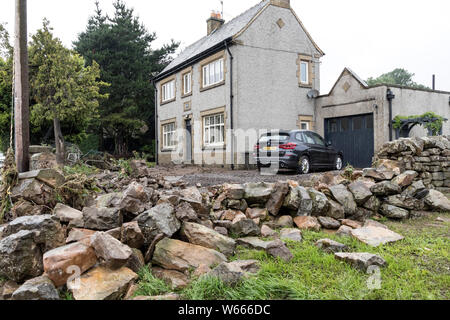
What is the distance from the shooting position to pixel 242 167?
17.3m

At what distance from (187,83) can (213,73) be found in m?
3.70

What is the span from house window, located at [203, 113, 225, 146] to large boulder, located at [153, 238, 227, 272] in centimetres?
1487

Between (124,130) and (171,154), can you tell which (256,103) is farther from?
(124,130)

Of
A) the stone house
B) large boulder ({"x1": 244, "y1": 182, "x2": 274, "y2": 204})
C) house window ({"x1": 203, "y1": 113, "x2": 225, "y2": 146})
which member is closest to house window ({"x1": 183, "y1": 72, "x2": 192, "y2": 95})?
the stone house

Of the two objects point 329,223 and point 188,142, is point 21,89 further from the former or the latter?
point 188,142

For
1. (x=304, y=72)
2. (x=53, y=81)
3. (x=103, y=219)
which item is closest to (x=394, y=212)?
(x=103, y=219)

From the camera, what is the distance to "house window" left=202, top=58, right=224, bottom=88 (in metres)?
18.7

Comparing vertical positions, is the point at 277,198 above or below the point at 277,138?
below

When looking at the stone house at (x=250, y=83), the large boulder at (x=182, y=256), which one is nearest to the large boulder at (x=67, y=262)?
the large boulder at (x=182, y=256)

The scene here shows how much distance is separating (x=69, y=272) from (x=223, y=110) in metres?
15.7

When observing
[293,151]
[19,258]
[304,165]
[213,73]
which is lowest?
[19,258]

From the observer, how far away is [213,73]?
1941cm

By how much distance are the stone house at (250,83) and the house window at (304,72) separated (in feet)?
0.07

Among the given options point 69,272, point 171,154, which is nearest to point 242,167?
point 171,154
